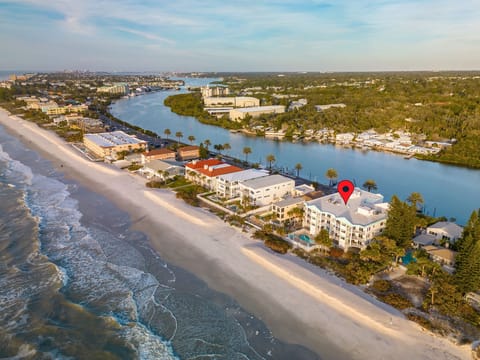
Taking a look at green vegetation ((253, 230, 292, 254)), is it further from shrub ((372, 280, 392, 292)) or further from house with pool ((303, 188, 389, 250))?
shrub ((372, 280, 392, 292))

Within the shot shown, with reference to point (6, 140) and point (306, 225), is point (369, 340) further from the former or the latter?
point (6, 140)

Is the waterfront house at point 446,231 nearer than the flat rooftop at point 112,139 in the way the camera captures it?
Yes

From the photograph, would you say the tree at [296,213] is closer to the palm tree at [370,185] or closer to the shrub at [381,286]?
the shrub at [381,286]

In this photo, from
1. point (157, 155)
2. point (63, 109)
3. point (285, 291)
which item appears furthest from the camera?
point (63, 109)

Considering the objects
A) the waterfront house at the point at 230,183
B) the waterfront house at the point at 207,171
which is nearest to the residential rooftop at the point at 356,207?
the waterfront house at the point at 230,183

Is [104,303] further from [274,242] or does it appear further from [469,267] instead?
[469,267]

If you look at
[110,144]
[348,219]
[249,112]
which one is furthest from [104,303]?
[249,112]
